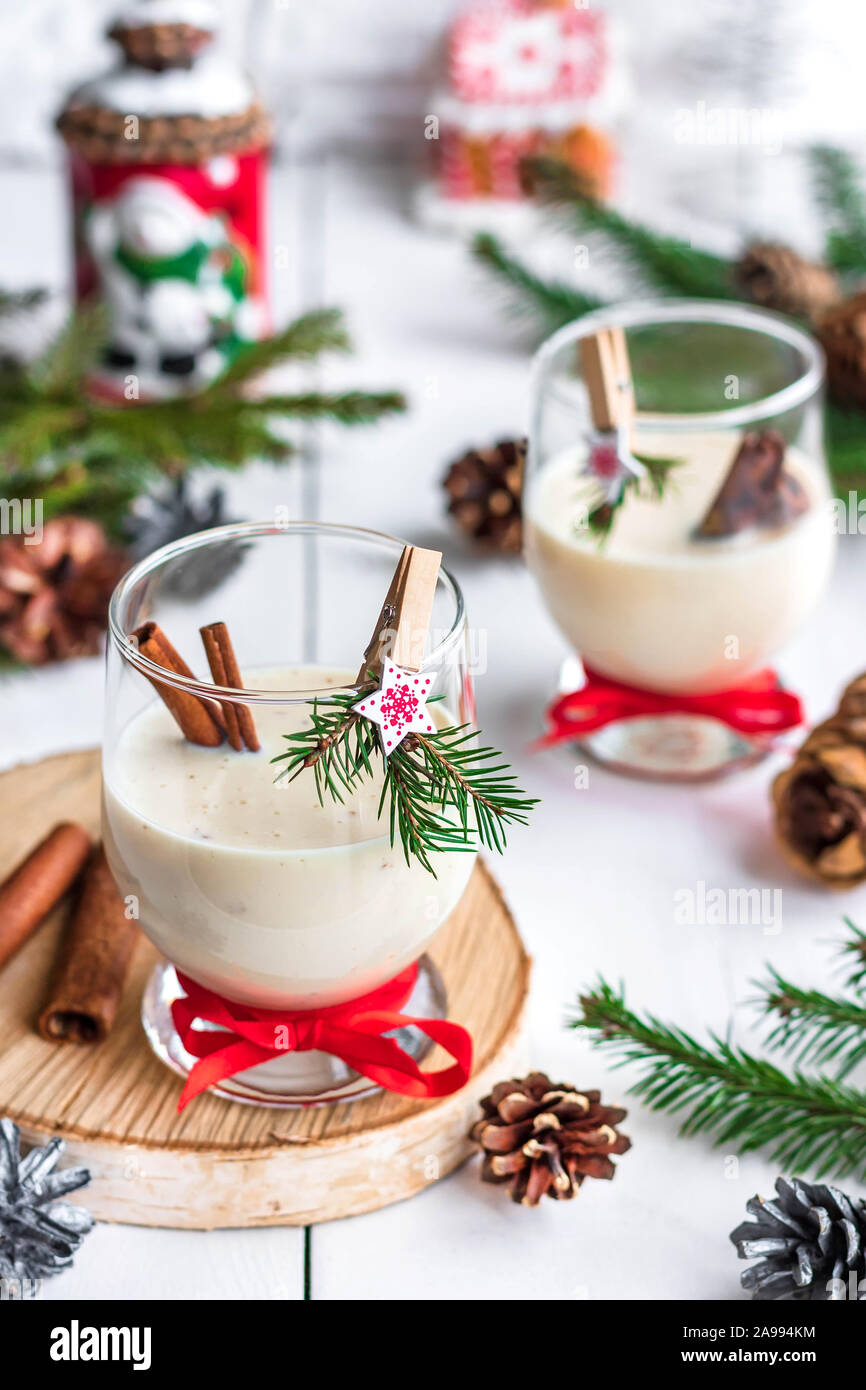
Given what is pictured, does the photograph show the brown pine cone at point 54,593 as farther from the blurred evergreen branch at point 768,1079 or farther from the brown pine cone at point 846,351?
the brown pine cone at point 846,351

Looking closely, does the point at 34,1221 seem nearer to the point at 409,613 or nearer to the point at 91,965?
the point at 91,965

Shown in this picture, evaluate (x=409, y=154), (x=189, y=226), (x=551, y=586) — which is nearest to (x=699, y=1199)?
(x=551, y=586)

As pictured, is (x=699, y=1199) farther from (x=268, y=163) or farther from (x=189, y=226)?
(x=268, y=163)

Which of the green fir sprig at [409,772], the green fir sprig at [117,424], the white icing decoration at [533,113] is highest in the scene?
the white icing decoration at [533,113]

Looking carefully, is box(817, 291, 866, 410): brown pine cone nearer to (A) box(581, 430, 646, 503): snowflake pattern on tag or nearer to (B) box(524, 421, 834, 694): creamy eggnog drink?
(B) box(524, 421, 834, 694): creamy eggnog drink

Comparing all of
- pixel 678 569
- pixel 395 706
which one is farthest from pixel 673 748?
pixel 395 706

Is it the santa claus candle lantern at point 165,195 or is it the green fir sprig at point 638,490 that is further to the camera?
the santa claus candle lantern at point 165,195

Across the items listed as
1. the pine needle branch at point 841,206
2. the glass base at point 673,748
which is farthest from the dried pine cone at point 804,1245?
the pine needle branch at point 841,206
